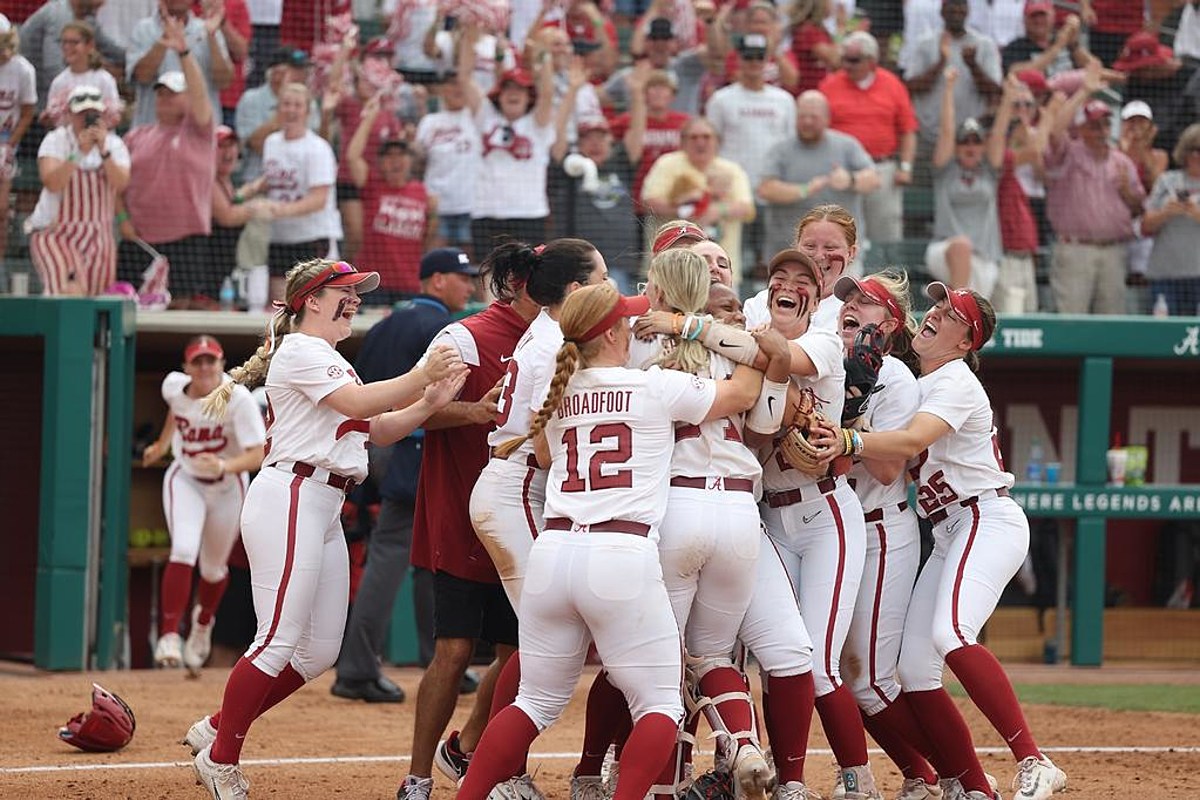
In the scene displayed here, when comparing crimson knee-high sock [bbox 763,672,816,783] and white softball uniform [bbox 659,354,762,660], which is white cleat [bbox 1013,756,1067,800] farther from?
white softball uniform [bbox 659,354,762,660]

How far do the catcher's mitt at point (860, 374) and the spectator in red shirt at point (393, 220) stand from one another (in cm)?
573

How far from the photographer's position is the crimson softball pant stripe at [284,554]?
5.34 metres

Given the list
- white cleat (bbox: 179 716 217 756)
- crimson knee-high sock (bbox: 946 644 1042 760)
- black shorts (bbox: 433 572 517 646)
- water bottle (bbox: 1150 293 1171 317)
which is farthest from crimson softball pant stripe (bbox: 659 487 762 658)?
water bottle (bbox: 1150 293 1171 317)

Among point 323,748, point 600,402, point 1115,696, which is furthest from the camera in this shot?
point 1115,696

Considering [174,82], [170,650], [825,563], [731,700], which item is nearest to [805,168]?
[174,82]

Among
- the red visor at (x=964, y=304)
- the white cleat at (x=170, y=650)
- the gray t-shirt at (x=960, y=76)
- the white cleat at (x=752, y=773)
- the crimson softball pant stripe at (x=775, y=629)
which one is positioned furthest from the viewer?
the gray t-shirt at (x=960, y=76)

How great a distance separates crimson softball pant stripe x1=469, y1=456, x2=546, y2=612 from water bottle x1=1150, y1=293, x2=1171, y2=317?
7098mm

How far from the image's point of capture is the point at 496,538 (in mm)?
5250

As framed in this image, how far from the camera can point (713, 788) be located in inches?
201

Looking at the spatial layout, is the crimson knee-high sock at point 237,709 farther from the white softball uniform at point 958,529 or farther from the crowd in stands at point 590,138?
the crowd in stands at point 590,138

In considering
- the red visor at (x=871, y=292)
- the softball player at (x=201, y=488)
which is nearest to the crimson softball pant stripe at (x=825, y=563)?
the red visor at (x=871, y=292)

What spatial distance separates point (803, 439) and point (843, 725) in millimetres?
901

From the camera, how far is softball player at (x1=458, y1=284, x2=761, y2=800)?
4.52 meters

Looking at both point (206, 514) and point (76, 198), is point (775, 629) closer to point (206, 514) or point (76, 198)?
point (206, 514)
